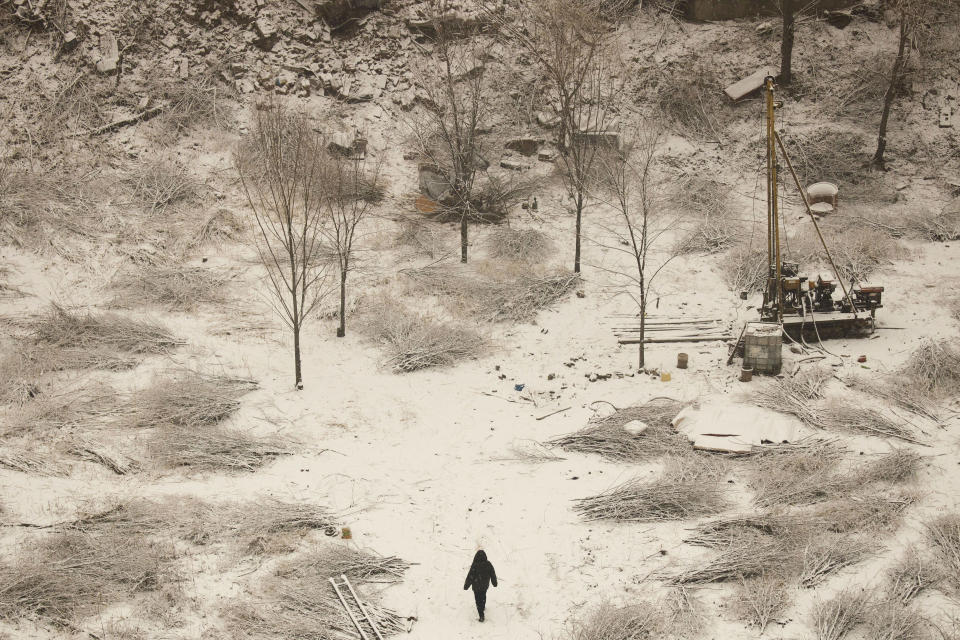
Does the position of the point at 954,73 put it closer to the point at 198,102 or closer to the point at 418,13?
the point at 418,13

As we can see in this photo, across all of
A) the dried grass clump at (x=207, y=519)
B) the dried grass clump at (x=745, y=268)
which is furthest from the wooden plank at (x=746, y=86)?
the dried grass clump at (x=207, y=519)

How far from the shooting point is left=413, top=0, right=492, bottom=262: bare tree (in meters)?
16.1

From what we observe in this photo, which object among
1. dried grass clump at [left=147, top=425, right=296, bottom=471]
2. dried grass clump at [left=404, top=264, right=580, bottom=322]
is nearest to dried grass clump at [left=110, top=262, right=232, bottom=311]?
dried grass clump at [left=404, top=264, right=580, bottom=322]

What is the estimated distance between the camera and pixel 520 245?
16.2 metres

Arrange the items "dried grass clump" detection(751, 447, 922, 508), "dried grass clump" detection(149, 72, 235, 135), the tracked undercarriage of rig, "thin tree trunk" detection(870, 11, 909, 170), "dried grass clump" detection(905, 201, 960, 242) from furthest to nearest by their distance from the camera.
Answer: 1. "dried grass clump" detection(149, 72, 235, 135)
2. "thin tree trunk" detection(870, 11, 909, 170)
3. "dried grass clump" detection(905, 201, 960, 242)
4. the tracked undercarriage of rig
5. "dried grass clump" detection(751, 447, 922, 508)

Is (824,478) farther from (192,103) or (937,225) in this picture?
(192,103)

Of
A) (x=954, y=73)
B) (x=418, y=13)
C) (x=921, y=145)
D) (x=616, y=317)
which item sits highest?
(x=418, y=13)

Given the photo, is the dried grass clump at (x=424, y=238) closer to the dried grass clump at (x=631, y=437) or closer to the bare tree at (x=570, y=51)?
the bare tree at (x=570, y=51)

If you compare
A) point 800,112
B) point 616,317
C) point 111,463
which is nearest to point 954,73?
point 800,112

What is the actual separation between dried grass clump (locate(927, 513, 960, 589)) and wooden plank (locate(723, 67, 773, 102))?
13.0m

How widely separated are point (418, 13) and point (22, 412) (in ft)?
45.8

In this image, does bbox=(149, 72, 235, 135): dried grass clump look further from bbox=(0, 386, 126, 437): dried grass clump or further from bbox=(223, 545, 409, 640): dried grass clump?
bbox=(223, 545, 409, 640): dried grass clump

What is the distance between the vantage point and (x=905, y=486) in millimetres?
8977

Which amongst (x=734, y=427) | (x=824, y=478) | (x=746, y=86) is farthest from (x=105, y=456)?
(x=746, y=86)
